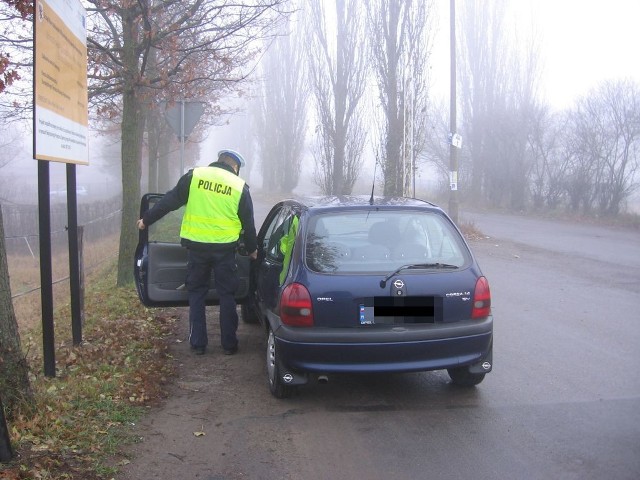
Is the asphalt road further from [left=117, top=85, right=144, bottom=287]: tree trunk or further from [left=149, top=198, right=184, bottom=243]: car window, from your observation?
[left=149, top=198, right=184, bottom=243]: car window

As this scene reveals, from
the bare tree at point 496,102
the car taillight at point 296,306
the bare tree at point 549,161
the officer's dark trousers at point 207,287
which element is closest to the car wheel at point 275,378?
the car taillight at point 296,306

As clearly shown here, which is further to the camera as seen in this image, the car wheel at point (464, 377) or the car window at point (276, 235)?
the car window at point (276, 235)

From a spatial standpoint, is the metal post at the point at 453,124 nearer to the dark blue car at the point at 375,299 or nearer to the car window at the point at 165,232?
the car window at the point at 165,232

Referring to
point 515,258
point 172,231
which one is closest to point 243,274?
point 515,258

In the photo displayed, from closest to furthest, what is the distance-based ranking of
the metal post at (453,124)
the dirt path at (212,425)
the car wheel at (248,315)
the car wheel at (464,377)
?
1. the dirt path at (212,425)
2. the car wheel at (464,377)
3. the car wheel at (248,315)
4. the metal post at (453,124)

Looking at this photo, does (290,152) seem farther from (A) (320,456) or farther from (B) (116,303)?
(A) (320,456)

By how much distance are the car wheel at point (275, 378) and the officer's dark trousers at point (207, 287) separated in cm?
104

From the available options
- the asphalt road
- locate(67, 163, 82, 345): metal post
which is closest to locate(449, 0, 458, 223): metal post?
the asphalt road

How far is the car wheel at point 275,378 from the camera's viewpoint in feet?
16.6

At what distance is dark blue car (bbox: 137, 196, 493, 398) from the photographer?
4.75 meters

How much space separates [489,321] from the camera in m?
5.05

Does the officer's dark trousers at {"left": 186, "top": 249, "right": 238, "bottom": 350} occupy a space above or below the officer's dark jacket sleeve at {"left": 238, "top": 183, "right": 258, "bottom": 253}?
below

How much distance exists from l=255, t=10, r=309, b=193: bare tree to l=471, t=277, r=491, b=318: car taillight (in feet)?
112

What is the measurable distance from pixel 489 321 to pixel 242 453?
2.13m
